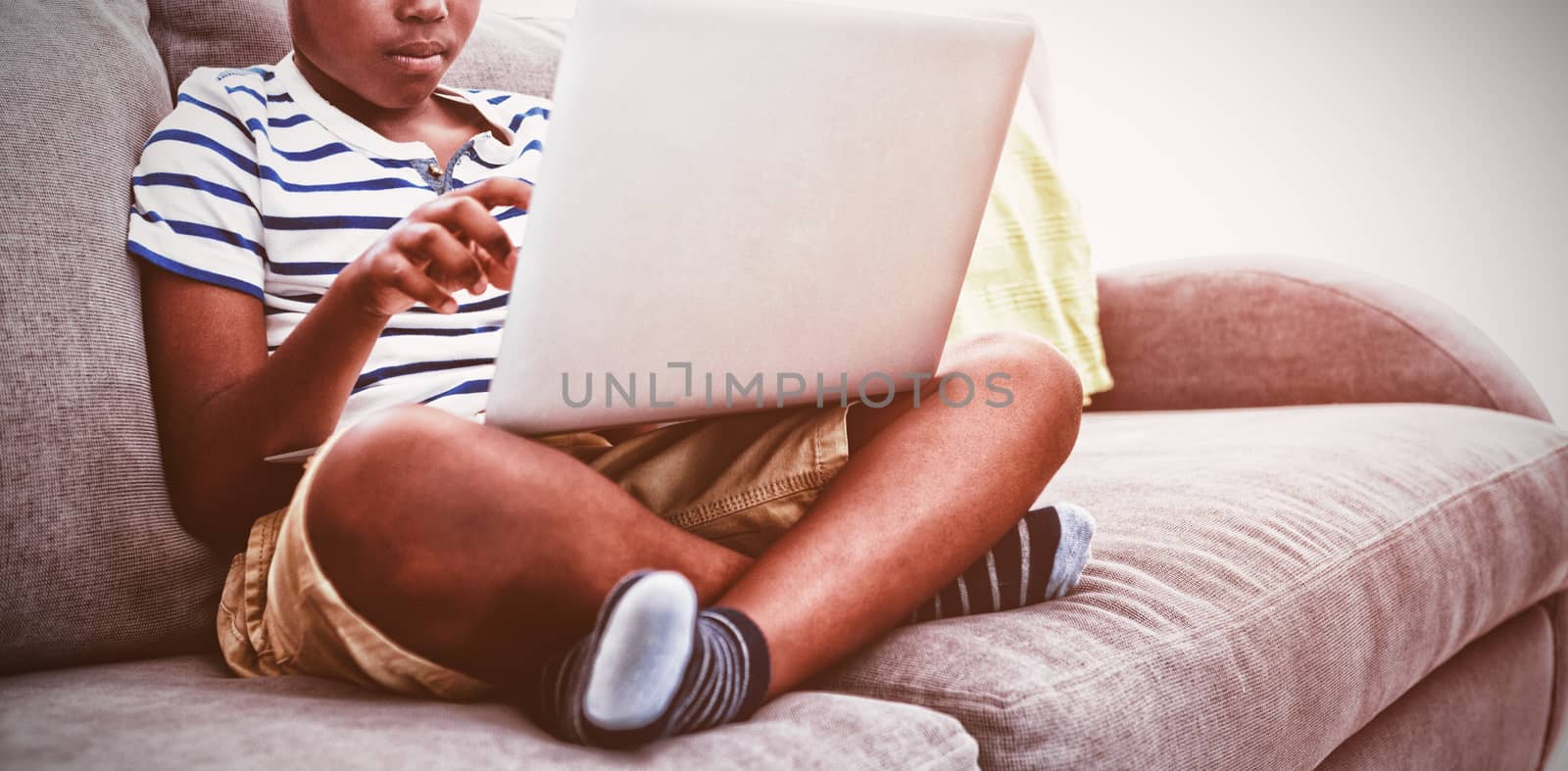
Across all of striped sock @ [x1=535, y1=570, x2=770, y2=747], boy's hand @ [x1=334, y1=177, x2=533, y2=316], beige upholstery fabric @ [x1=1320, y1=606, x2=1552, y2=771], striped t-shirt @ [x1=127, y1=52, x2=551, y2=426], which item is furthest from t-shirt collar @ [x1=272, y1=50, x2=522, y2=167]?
beige upholstery fabric @ [x1=1320, y1=606, x2=1552, y2=771]

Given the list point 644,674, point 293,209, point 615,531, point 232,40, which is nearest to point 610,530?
point 615,531

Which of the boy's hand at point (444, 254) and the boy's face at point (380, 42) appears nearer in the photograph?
the boy's hand at point (444, 254)

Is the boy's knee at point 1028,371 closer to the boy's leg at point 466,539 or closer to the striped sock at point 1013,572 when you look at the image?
the striped sock at point 1013,572

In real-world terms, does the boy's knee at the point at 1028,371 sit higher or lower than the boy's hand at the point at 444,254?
lower

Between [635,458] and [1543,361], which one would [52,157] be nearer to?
[635,458]

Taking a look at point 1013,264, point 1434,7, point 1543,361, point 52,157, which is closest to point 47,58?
point 52,157

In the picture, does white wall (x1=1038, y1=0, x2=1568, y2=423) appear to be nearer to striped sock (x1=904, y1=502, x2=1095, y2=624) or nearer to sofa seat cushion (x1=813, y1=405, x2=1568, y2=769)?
sofa seat cushion (x1=813, y1=405, x2=1568, y2=769)

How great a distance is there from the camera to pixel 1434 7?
6.11 feet

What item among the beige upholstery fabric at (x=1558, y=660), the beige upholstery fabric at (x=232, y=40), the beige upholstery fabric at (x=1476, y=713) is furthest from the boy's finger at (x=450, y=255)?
the beige upholstery fabric at (x=1558, y=660)

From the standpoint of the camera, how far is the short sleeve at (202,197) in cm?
65

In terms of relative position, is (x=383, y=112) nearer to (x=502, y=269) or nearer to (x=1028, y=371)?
(x=502, y=269)

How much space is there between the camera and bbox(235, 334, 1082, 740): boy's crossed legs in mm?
467

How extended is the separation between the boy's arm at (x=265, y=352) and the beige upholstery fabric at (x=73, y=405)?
2cm

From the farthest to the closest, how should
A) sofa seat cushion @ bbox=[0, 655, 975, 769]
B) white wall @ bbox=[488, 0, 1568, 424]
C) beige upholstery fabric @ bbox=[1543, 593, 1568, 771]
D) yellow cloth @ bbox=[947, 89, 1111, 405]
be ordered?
white wall @ bbox=[488, 0, 1568, 424] → yellow cloth @ bbox=[947, 89, 1111, 405] → beige upholstery fabric @ bbox=[1543, 593, 1568, 771] → sofa seat cushion @ bbox=[0, 655, 975, 769]
